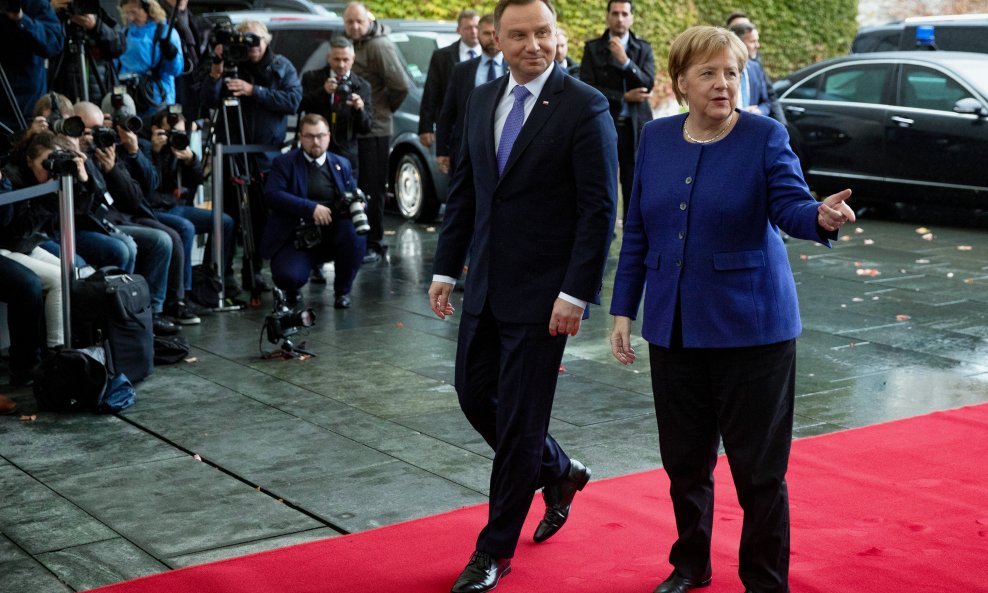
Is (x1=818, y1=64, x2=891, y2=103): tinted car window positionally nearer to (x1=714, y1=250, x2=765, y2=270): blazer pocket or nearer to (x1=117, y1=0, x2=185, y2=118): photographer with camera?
(x1=117, y1=0, x2=185, y2=118): photographer with camera

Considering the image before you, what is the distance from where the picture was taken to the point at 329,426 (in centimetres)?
638

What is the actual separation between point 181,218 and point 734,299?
5.93 metres

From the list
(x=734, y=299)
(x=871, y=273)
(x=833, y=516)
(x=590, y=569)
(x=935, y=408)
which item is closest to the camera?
(x=734, y=299)

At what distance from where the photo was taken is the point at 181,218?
911 cm

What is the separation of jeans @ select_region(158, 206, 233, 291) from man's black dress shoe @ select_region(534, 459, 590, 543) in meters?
4.94

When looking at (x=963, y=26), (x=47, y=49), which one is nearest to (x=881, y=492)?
(x=47, y=49)

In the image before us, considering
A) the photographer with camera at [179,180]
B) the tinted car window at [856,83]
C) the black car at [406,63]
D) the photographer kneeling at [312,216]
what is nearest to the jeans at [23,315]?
the photographer with camera at [179,180]

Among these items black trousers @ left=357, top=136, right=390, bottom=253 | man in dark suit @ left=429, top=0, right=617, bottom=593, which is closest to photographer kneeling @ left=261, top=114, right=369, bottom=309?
black trousers @ left=357, top=136, right=390, bottom=253

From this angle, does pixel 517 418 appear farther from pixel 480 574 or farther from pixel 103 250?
pixel 103 250

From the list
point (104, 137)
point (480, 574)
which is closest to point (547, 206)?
point (480, 574)

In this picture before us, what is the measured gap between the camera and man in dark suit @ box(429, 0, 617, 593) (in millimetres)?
4199

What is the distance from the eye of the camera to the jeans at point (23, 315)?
7.11 metres

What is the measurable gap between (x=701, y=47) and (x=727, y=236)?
1.81 ft

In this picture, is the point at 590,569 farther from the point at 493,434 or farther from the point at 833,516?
the point at 833,516
